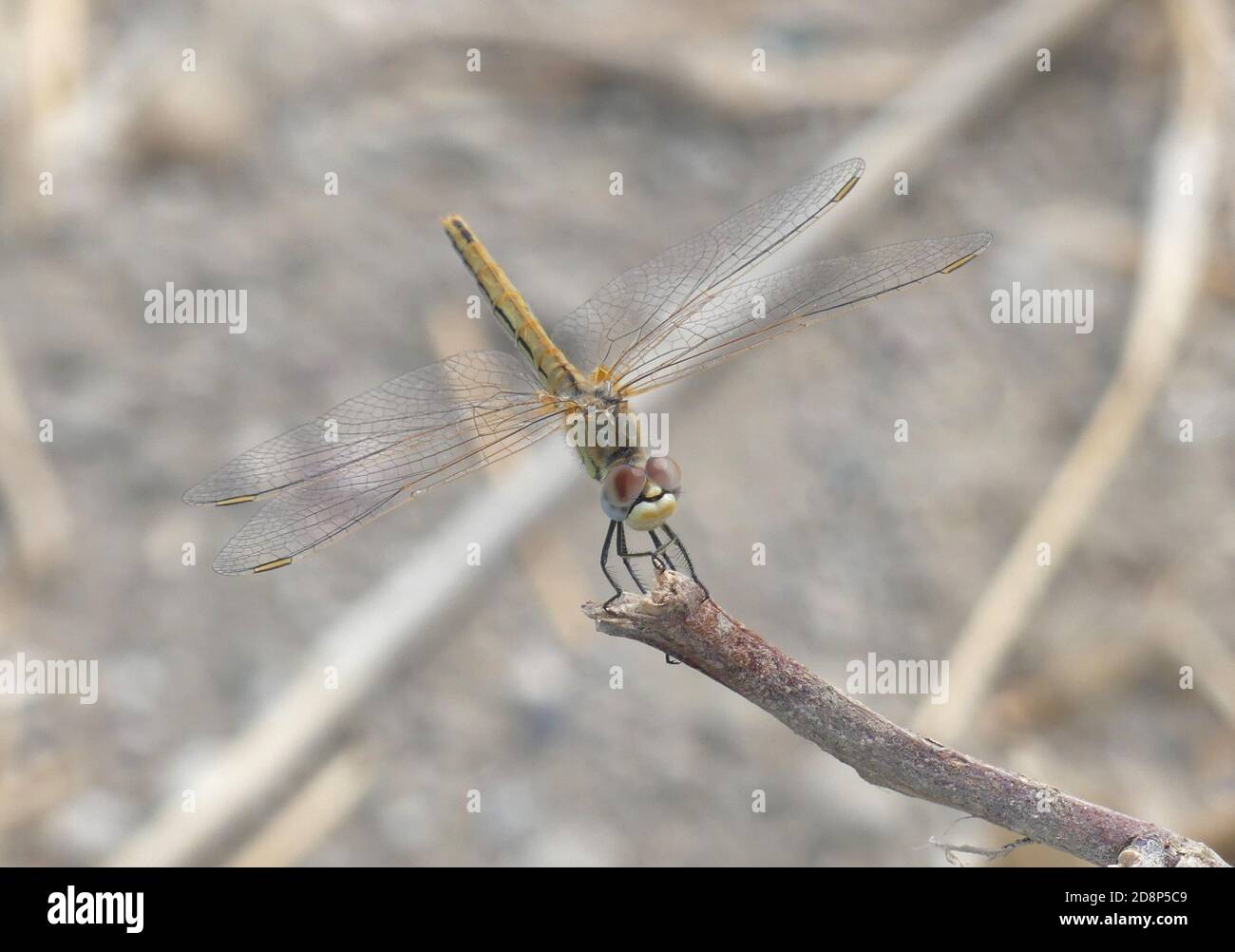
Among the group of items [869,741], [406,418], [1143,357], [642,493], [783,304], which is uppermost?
[1143,357]

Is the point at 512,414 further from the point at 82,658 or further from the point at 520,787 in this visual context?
the point at 82,658

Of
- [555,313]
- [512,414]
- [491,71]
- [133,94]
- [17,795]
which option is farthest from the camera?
[491,71]

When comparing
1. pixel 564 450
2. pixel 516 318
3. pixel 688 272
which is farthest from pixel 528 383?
pixel 564 450

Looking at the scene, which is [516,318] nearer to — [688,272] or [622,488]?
[688,272]

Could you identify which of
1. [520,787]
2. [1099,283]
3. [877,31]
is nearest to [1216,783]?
[1099,283]

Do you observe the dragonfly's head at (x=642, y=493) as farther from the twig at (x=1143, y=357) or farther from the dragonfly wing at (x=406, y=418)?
the twig at (x=1143, y=357)

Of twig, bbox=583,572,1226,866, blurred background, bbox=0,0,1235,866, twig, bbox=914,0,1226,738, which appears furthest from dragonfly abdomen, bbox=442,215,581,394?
twig, bbox=914,0,1226,738

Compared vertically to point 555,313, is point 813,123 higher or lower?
higher
